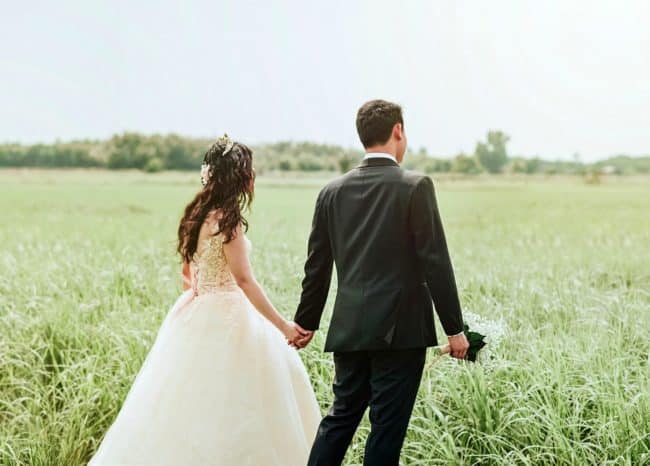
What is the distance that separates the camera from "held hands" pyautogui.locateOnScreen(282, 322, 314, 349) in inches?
132

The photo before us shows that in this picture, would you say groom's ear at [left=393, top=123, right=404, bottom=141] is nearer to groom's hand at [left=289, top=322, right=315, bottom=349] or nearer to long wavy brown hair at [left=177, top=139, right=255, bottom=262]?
long wavy brown hair at [left=177, top=139, right=255, bottom=262]

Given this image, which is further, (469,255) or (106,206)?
(106,206)

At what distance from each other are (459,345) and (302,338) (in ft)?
2.36

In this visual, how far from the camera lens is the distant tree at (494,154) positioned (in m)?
18.3

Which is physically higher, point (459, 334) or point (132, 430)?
point (459, 334)

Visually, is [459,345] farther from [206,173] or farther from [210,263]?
[206,173]

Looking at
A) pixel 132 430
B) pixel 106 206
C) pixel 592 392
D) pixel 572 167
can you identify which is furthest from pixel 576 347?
pixel 572 167

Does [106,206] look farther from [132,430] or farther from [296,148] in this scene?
[132,430]

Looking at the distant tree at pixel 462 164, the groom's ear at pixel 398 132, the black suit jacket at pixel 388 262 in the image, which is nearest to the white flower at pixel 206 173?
the black suit jacket at pixel 388 262

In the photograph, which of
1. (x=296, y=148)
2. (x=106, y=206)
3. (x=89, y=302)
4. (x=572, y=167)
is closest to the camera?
(x=89, y=302)

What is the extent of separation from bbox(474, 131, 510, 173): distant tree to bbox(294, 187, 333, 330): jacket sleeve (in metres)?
15.5

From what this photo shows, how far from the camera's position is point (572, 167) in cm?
1900

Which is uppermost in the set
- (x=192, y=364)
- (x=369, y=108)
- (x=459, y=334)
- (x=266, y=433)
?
(x=369, y=108)

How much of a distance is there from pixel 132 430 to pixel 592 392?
Result: 216 cm
